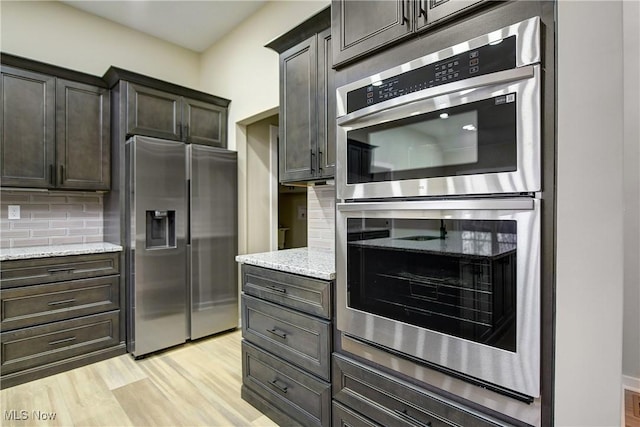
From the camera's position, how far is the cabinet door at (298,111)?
2.05 m

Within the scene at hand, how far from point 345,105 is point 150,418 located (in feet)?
7.07

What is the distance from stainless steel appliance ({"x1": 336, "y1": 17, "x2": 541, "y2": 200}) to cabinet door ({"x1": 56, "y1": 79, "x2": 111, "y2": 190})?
255 centimetres

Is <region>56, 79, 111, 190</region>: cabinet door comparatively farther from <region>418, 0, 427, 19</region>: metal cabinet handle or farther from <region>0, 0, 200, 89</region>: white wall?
<region>418, 0, 427, 19</region>: metal cabinet handle

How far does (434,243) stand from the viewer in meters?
1.20

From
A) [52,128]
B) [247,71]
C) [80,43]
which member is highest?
[80,43]

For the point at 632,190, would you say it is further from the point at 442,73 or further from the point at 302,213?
the point at 302,213

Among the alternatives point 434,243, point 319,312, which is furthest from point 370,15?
point 319,312

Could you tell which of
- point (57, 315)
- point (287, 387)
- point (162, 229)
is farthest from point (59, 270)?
point (287, 387)

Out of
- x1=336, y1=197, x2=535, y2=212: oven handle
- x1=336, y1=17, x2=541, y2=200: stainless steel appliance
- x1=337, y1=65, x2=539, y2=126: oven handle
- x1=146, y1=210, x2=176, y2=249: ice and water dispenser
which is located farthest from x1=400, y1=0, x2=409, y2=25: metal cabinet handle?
x1=146, y1=210, x2=176, y2=249: ice and water dispenser

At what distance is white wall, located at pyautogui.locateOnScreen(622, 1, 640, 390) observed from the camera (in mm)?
1251

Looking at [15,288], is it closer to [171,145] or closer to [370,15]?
[171,145]

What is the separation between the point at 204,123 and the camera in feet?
11.0

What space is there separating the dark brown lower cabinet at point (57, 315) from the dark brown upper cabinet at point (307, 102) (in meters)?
1.92

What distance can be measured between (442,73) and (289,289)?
4.20 feet
